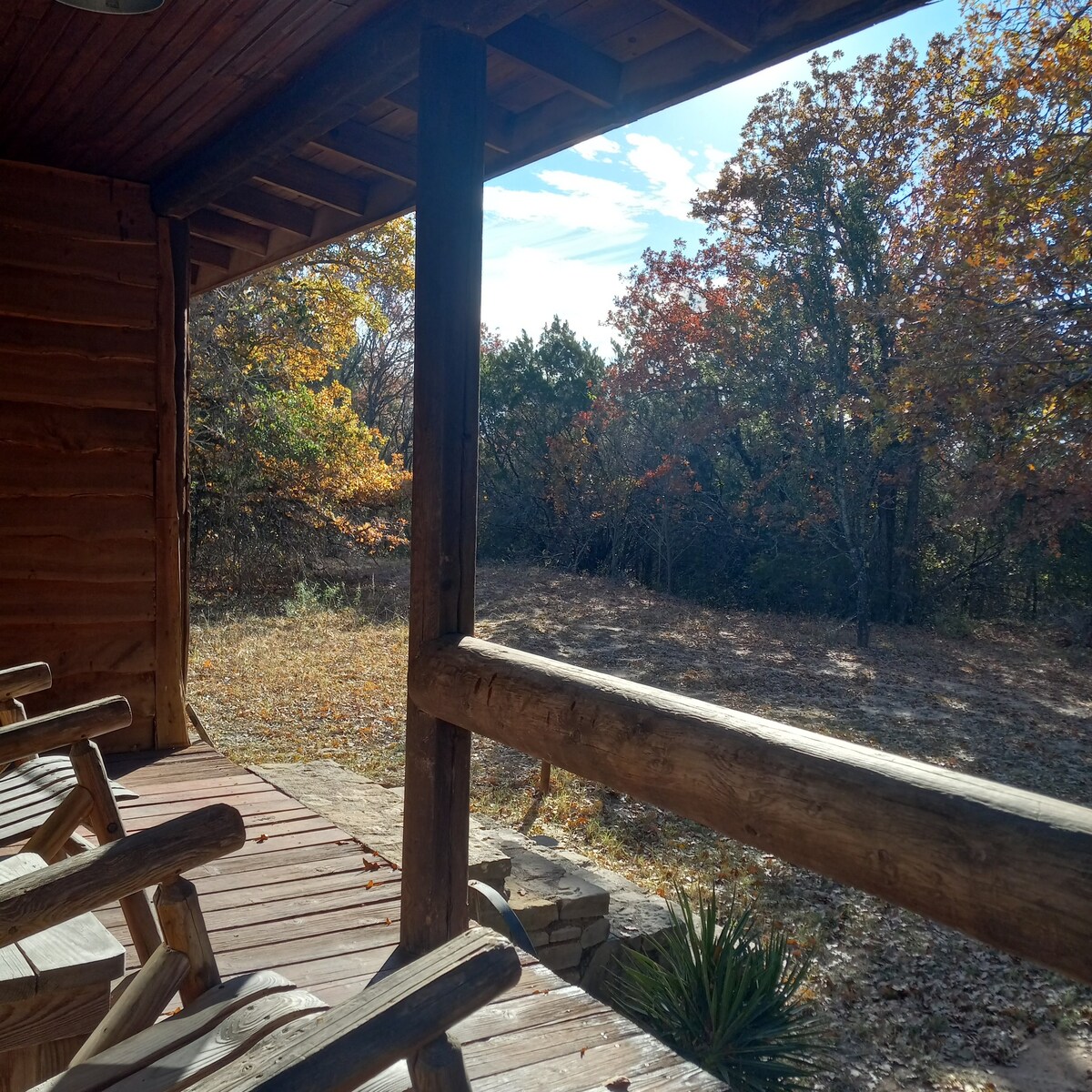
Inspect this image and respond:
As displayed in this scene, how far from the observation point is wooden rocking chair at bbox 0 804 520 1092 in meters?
0.86

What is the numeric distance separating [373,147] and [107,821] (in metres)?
2.40

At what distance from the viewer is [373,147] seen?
11.1 ft

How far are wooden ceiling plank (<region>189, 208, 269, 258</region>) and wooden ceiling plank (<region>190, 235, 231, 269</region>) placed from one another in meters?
0.13

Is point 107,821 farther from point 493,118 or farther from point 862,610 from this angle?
point 862,610

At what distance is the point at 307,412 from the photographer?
12.1 meters

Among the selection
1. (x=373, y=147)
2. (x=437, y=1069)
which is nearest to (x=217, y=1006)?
(x=437, y=1069)

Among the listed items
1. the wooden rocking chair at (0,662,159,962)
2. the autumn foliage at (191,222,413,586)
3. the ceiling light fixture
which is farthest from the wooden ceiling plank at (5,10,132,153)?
the autumn foliage at (191,222,413,586)

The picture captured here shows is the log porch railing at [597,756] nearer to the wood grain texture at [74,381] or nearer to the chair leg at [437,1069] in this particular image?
the chair leg at [437,1069]

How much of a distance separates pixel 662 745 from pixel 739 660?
885cm

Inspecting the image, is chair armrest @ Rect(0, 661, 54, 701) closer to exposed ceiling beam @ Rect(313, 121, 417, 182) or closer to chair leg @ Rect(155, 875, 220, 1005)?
chair leg @ Rect(155, 875, 220, 1005)

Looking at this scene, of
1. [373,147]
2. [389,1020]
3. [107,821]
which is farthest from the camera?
[373,147]

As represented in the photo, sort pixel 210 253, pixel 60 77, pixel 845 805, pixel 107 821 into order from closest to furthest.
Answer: pixel 845 805 < pixel 107 821 < pixel 60 77 < pixel 210 253

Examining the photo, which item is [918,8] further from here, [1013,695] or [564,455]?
[564,455]

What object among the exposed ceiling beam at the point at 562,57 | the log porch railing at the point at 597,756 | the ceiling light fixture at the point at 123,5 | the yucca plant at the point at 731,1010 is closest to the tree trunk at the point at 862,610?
the yucca plant at the point at 731,1010
